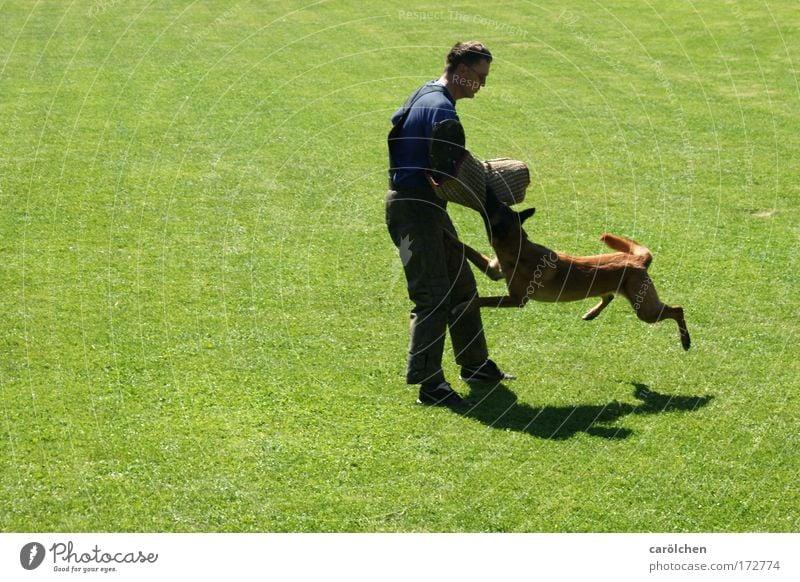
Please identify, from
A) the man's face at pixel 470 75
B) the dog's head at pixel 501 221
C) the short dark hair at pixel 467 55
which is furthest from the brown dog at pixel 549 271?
the short dark hair at pixel 467 55

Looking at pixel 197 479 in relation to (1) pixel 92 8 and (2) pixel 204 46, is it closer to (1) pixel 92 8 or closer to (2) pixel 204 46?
(2) pixel 204 46

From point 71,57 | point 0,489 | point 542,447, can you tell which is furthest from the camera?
point 71,57

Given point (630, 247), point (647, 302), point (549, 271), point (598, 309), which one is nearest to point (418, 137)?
point (549, 271)

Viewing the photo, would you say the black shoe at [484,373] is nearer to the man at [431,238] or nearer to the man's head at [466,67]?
the man at [431,238]

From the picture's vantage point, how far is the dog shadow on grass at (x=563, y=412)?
916 centimetres

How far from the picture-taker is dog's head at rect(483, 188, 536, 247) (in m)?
9.56

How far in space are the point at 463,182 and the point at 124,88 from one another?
1377 cm

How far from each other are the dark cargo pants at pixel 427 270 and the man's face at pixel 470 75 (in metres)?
0.90

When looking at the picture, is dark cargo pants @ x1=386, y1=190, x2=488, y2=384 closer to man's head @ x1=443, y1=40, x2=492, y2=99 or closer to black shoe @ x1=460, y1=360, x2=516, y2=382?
black shoe @ x1=460, y1=360, x2=516, y2=382

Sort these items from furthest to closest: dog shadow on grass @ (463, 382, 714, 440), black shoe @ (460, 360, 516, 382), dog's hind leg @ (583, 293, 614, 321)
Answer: dog's hind leg @ (583, 293, 614, 321) → black shoe @ (460, 360, 516, 382) → dog shadow on grass @ (463, 382, 714, 440)

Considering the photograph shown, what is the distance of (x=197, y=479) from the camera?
8.35m

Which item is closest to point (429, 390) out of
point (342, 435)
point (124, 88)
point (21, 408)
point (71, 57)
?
point (342, 435)

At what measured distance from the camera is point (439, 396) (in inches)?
376

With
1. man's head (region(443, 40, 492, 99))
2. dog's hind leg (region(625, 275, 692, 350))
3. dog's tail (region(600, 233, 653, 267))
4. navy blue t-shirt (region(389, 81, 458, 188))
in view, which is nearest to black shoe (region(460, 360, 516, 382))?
dog's hind leg (region(625, 275, 692, 350))
